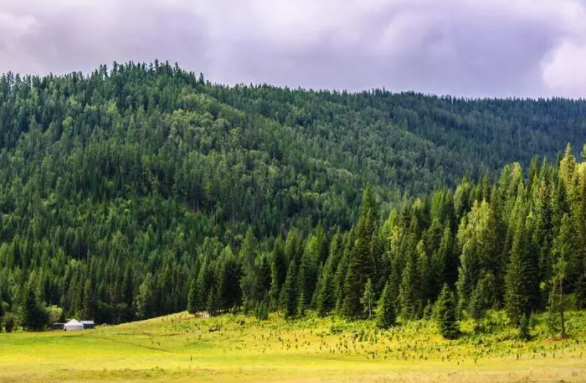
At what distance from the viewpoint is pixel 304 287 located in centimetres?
14375

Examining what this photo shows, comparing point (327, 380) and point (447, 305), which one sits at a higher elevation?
point (447, 305)

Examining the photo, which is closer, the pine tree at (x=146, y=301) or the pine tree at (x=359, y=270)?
the pine tree at (x=359, y=270)

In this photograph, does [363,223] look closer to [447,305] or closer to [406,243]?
[406,243]

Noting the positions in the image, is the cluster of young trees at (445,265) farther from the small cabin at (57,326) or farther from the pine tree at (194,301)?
the small cabin at (57,326)

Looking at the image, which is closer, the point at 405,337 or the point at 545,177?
the point at 405,337

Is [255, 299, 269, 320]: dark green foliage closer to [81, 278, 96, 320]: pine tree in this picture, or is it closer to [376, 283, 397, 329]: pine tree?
[376, 283, 397, 329]: pine tree

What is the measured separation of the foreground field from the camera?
70500mm

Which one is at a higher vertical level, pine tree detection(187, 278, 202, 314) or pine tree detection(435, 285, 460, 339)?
pine tree detection(187, 278, 202, 314)

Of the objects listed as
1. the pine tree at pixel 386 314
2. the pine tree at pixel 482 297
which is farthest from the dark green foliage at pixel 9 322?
the pine tree at pixel 482 297

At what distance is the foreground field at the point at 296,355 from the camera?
70.5 metres

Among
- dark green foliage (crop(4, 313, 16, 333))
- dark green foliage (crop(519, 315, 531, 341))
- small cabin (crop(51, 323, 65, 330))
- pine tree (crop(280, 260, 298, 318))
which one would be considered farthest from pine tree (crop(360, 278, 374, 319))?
dark green foliage (crop(4, 313, 16, 333))

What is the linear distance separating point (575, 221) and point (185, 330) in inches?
2622

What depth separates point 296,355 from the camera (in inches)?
3802

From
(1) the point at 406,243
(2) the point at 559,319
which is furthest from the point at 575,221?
(1) the point at 406,243
